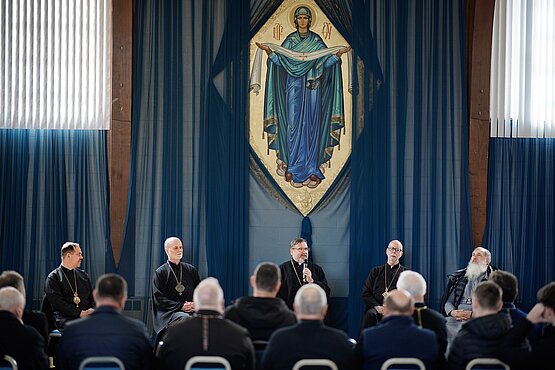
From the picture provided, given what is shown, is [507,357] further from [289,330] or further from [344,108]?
[344,108]

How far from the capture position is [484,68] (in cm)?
905

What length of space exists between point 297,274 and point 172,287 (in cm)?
144

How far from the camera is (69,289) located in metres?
7.88

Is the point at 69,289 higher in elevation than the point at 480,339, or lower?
lower

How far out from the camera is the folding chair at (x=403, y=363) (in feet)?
15.0

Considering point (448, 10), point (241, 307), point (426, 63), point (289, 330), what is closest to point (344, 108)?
point (426, 63)

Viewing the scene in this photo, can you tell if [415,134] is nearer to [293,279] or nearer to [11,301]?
[293,279]

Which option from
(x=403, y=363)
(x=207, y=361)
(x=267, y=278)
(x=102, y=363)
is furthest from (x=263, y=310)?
(x=102, y=363)

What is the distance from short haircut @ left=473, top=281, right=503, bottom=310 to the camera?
4.91 meters

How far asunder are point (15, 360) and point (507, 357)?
10.3ft

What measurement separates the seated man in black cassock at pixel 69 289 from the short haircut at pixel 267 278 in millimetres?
2880

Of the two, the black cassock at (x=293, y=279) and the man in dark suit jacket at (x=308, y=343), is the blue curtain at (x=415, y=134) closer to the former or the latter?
the black cassock at (x=293, y=279)

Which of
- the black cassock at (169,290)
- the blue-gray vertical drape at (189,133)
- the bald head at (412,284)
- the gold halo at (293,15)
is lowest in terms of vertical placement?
the black cassock at (169,290)

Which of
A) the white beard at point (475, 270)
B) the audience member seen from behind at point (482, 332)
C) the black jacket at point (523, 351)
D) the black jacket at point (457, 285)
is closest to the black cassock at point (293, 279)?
the black jacket at point (457, 285)
